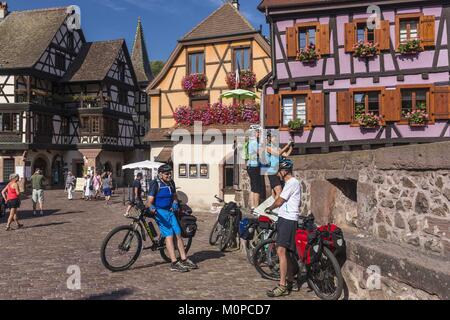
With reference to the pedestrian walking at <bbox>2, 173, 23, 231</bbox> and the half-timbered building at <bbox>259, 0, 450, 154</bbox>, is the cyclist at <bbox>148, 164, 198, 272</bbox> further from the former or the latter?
the half-timbered building at <bbox>259, 0, 450, 154</bbox>

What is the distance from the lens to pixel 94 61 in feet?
128

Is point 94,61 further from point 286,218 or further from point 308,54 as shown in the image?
point 286,218

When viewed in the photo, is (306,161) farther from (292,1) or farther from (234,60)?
(234,60)

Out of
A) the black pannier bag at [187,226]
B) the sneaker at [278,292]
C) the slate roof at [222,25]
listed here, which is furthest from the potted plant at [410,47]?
the sneaker at [278,292]

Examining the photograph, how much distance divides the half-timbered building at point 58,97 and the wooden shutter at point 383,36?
25929mm

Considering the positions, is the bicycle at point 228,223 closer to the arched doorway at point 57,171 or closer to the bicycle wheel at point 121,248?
the bicycle wheel at point 121,248

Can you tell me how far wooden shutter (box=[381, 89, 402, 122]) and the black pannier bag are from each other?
38.3ft

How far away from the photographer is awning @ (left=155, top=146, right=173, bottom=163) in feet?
73.6

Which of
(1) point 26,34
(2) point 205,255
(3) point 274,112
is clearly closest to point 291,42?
(3) point 274,112

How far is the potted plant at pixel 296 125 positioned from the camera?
57.4 ft

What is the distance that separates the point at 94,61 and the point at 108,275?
3530 centimetres

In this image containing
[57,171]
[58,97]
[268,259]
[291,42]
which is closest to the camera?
[268,259]
